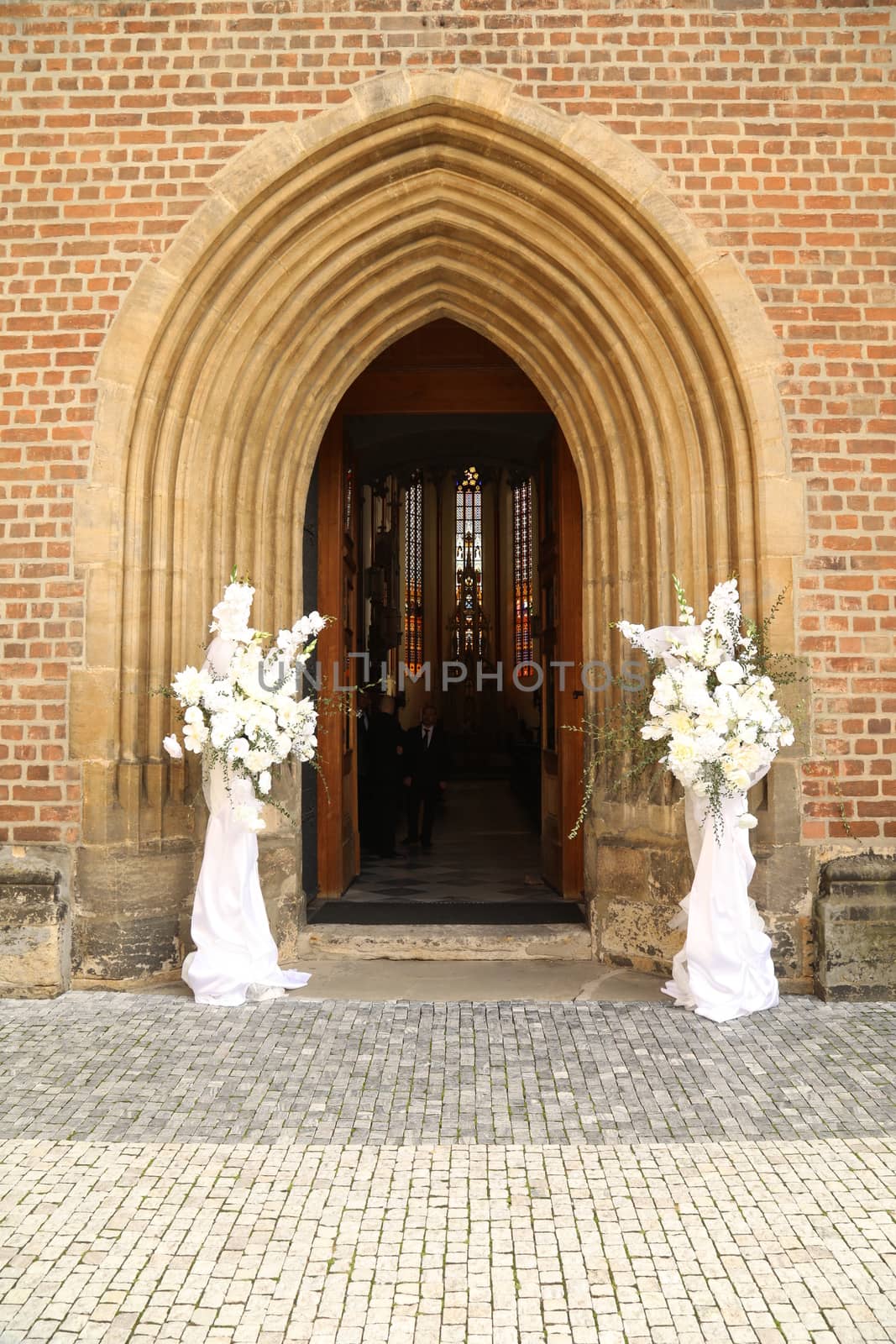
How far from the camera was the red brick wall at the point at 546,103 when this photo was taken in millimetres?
4953

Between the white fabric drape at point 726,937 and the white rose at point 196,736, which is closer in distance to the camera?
the white fabric drape at point 726,937

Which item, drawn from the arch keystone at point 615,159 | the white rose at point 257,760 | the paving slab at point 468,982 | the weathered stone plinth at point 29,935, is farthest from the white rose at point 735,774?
the weathered stone plinth at point 29,935

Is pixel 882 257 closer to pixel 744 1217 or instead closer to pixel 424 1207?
pixel 744 1217

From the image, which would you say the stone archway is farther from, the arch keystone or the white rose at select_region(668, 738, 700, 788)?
the white rose at select_region(668, 738, 700, 788)

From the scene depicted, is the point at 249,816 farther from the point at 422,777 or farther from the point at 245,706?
the point at 422,777

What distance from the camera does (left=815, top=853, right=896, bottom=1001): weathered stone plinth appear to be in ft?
15.3

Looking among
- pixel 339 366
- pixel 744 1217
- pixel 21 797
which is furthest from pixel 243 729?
pixel 744 1217

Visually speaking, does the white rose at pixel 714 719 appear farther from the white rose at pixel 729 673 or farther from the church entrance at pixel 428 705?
the church entrance at pixel 428 705

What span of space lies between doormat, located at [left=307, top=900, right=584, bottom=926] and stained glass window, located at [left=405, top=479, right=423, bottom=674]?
17858 mm

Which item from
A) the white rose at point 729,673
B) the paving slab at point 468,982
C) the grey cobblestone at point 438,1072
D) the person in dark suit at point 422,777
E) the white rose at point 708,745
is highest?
the white rose at point 729,673

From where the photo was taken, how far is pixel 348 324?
5797 mm

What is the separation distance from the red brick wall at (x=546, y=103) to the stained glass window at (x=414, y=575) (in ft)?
62.3

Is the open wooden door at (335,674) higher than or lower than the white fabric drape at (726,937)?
higher

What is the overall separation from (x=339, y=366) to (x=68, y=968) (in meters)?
3.66
